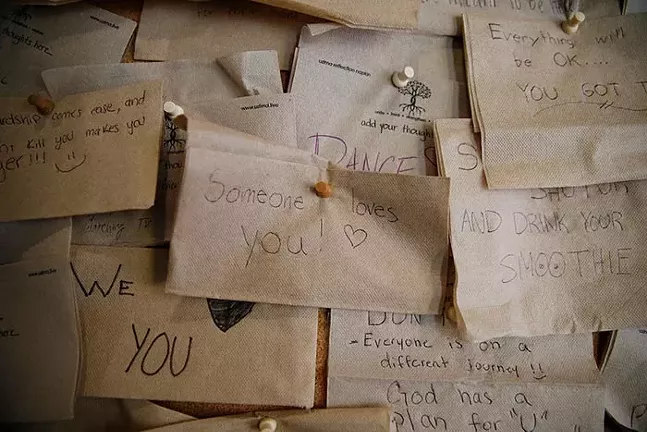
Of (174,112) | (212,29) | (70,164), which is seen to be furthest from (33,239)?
(212,29)

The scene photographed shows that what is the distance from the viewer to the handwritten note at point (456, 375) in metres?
0.55

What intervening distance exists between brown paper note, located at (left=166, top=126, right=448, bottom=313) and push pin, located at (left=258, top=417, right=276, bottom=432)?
0.12 m

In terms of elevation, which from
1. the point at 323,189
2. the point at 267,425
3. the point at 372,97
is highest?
the point at 372,97

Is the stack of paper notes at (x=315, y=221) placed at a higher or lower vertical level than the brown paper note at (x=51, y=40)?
lower

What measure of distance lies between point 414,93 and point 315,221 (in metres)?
0.19

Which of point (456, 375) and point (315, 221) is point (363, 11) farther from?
point (456, 375)

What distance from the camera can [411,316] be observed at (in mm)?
556

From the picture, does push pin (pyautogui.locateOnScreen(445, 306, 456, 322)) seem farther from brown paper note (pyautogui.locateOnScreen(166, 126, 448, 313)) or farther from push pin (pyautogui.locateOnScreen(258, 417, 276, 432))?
push pin (pyautogui.locateOnScreen(258, 417, 276, 432))

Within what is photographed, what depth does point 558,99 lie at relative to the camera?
58cm

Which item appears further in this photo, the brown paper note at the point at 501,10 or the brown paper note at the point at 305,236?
the brown paper note at the point at 501,10

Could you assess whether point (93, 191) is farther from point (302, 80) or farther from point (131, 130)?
point (302, 80)

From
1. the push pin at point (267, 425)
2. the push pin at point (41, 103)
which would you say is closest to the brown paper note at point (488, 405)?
the push pin at point (267, 425)

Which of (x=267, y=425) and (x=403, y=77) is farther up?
(x=403, y=77)

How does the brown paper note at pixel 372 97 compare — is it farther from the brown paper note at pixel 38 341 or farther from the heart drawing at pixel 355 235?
the brown paper note at pixel 38 341
